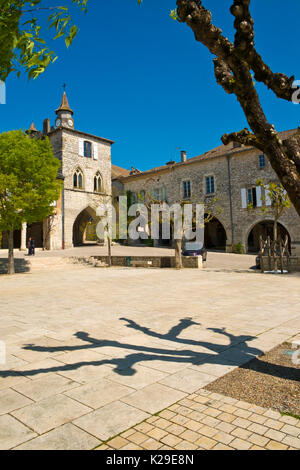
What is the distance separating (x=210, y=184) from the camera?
31906mm

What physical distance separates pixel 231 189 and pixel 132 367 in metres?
28.0

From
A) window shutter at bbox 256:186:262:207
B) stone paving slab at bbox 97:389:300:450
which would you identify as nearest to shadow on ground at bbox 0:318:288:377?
stone paving slab at bbox 97:389:300:450

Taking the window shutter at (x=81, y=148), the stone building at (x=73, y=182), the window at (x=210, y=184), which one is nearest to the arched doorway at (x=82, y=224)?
the stone building at (x=73, y=182)

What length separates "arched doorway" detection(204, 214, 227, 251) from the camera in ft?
119

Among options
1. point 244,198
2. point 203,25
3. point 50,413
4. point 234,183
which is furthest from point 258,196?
point 50,413

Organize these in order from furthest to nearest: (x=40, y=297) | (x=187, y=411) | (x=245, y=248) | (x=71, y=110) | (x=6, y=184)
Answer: (x=71, y=110) < (x=245, y=248) < (x=6, y=184) < (x=40, y=297) < (x=187, y=411)

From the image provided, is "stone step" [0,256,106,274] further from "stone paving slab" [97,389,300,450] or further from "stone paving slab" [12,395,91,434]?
"stone paving slab" [97,389,300,450]

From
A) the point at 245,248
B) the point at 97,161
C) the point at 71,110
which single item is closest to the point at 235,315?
the point at 245,248

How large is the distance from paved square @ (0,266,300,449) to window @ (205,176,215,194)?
24.1 m

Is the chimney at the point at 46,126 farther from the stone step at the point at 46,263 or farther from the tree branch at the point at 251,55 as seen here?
the tree branch at the point at 251,55

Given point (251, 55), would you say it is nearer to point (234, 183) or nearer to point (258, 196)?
point (258, 196)
